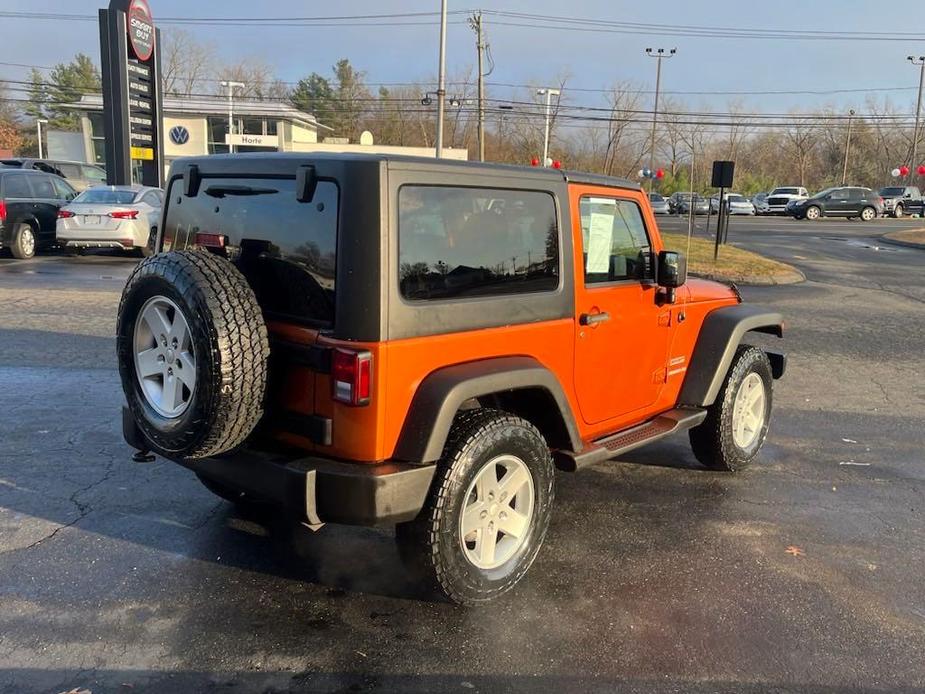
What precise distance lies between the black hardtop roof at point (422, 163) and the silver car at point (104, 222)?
12.6 meters

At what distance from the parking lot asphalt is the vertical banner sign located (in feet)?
51.7

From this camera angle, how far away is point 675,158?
263ft

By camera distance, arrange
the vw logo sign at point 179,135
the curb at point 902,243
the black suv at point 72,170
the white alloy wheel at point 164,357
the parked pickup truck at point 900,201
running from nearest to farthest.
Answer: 1. the white alloy wheel at point 164,357
2. the black suv at point 72,170
3. the curb at point 902,243
4. the vw logo sign at point 179,135
5. the parked pickup truck at point 900,201

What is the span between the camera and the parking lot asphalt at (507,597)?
2834 mm

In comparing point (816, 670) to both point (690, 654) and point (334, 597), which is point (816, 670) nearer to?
point (690, 654)

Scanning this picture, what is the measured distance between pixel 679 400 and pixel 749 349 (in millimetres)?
705

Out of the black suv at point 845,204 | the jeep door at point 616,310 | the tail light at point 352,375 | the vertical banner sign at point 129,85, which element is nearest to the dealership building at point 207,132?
the black suv at point 845,204

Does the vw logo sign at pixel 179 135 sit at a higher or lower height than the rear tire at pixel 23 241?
higher

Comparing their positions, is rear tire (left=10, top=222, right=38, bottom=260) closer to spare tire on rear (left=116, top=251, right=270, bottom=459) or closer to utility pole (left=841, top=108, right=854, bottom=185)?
spare tire on rear (left=116, top=251, right=270, bottom=459)

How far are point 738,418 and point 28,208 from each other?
15250mm

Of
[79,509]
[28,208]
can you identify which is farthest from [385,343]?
[28,208]

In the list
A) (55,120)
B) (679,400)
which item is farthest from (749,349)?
(55,120)

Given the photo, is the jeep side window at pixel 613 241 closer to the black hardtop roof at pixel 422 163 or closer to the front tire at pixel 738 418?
the black hardtop roof at pixel 422 163

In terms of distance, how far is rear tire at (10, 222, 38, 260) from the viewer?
1511 centimetres
